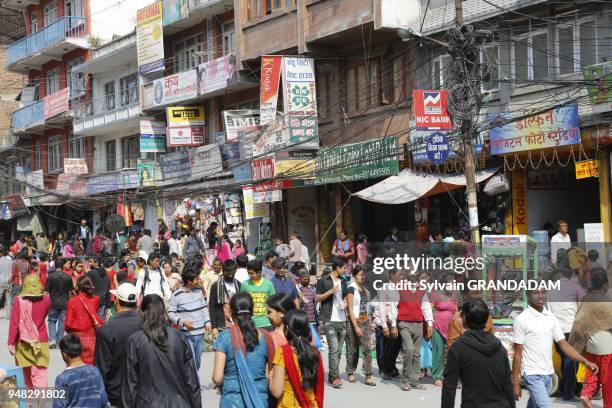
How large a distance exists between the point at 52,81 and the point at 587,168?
30433 mm

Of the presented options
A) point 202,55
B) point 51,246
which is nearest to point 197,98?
point 202,55

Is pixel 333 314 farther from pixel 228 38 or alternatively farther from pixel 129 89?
pixel 129 89

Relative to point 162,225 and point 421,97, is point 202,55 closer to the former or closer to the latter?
point 162,225

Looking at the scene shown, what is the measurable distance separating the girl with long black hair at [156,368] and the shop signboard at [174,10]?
82.5 ft

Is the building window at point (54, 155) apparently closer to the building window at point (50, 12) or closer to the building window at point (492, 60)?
the building window at point (50, 12)

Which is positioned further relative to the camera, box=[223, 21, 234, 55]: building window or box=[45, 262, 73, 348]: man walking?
box=[223, 21, 234, 55]: building window

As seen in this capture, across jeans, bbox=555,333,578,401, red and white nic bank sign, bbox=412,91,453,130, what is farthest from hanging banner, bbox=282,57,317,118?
jeans, bbox=555,333,578,401

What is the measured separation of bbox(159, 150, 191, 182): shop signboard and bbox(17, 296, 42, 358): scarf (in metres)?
20.7

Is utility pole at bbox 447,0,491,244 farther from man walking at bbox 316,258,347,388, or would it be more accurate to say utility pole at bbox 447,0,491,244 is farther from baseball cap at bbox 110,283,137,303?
baseball cap at bbox 110,283,137,303

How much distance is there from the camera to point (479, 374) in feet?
20.7

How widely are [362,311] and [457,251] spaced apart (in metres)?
2.61

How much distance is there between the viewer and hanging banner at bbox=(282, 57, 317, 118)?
24.6 m

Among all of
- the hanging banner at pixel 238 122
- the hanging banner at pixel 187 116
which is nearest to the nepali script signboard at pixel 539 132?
the hanging banner at pixel 238 122

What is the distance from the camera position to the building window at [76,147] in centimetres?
4022
